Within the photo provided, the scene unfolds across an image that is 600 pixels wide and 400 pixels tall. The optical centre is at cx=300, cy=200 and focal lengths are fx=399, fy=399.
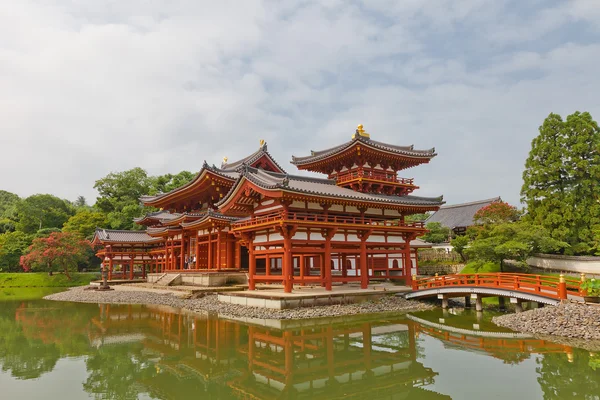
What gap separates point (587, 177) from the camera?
30422mm

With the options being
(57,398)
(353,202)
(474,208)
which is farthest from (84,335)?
(474,208)

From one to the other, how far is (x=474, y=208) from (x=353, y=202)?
33391 millimetres

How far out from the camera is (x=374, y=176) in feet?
93.5

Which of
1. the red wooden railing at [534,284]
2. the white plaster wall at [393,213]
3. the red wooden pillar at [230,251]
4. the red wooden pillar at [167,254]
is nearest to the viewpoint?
the red wooden railing at [534,284]

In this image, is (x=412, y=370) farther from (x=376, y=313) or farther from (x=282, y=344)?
(x=376, y=313)

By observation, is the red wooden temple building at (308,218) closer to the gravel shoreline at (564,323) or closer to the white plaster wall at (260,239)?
the white plaster wall at (260,239)

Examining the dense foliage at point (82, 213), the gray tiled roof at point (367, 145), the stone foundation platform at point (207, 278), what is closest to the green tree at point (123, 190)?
the dense foliage at point (82, 213)

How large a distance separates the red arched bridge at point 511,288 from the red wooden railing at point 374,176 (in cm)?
779

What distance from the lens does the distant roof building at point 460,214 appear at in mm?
48312

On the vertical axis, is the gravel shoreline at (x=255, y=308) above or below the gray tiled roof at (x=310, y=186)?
below

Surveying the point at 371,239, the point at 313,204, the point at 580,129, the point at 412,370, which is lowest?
the point at 412,370

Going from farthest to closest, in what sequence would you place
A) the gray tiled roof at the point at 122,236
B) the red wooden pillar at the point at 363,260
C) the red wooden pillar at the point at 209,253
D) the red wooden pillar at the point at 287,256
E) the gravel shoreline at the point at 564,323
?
the gray tiled roof at the point at 122,236, the red wooden pillar at the point at 209,253, the red wooden pillar at the point at 363,260, the red wooden pillar at the point at 287,256, the gravel shoreline at the point at 564,323

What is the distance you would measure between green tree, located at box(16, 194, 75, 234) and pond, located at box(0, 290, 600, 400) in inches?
1981

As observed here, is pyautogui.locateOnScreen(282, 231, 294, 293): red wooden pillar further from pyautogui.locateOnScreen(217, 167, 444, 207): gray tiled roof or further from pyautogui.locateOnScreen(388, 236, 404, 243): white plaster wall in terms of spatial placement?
pyautogui.locateOnScreen(388, 236, 404, 243): white plaster wall
